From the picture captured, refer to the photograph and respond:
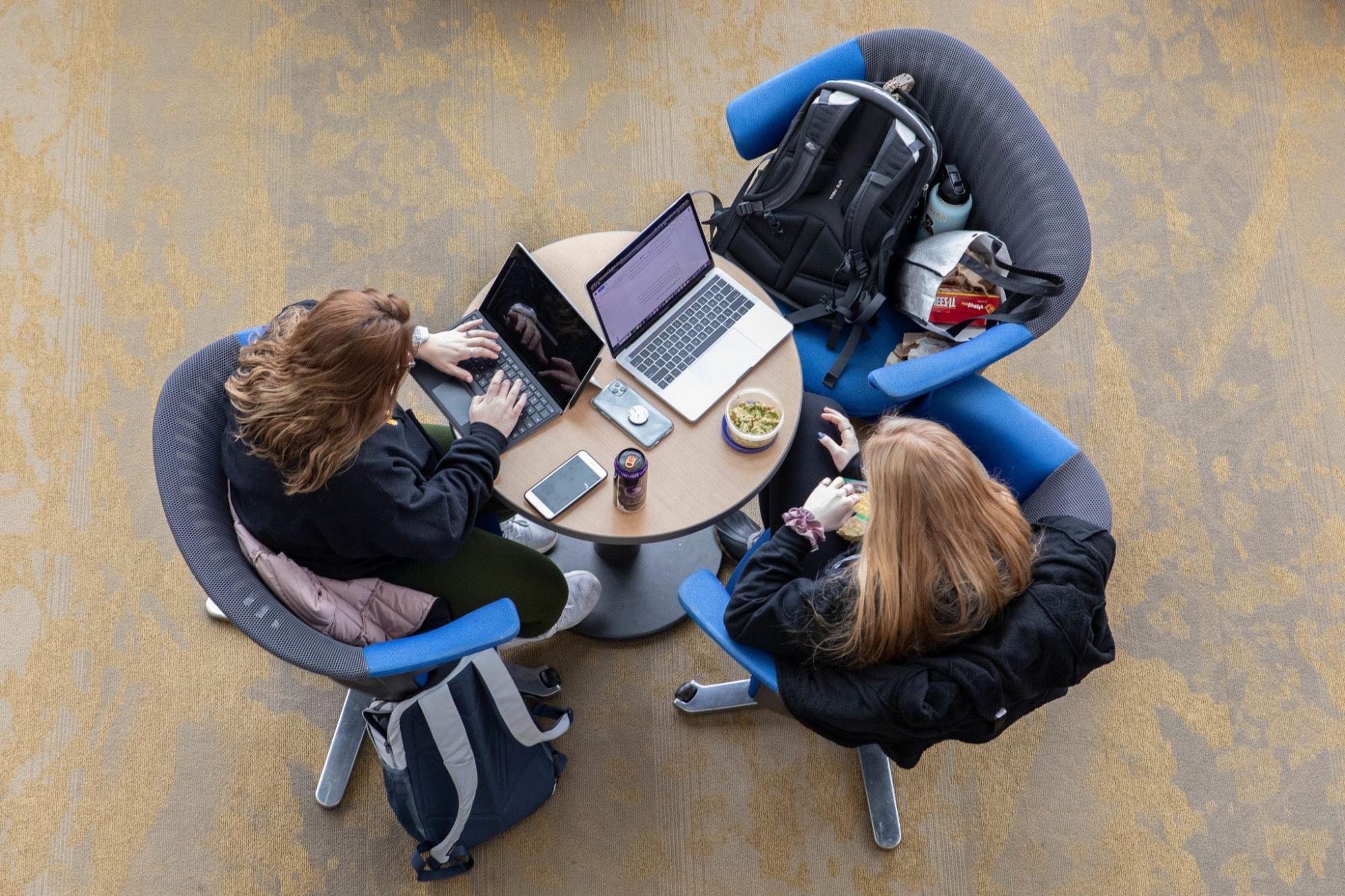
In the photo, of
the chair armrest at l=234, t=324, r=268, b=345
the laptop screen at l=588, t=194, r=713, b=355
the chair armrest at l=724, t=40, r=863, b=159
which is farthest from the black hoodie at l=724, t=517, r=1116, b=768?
the chair armrest at l=724, t=40, r=863, b=159

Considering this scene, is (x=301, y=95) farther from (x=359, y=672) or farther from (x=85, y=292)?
(x=359, y=672)

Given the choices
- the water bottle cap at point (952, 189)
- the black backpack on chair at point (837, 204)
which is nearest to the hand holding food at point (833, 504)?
the black backpack on chair at point (837, 204)

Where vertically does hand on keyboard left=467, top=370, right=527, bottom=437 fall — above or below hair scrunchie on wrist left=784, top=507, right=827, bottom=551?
above

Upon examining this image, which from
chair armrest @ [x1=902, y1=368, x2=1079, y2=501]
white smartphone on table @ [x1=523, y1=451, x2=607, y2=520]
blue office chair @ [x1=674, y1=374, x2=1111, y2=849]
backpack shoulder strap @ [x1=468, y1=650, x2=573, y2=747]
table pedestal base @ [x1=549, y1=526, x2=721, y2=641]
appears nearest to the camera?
blue office chair @ [x1=674, y1=374, x2=1111, y2=849]

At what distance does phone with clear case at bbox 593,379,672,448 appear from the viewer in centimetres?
197

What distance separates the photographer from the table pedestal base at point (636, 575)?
248 centimetres

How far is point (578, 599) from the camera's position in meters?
2.34

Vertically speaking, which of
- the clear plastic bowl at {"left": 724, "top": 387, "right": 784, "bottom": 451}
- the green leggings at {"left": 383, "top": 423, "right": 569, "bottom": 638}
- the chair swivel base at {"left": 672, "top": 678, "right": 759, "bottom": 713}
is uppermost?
the clear plastic bowl at {"left": 724, "top": 387, "right": 784, "bottom": 451}

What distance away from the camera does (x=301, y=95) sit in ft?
9.68

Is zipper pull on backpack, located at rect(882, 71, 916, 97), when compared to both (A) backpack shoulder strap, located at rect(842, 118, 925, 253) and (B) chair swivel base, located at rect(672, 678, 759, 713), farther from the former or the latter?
(B) chair swivel base, located at rect(672, 678, 759, 713)

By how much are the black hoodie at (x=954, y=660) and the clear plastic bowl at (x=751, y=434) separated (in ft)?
0.89

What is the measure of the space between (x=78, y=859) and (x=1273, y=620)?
3.08m

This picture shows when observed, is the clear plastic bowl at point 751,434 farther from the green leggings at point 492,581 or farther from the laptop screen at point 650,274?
the green leggings at point 492,581

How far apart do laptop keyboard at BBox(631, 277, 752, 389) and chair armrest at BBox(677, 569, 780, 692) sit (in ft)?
1.43
